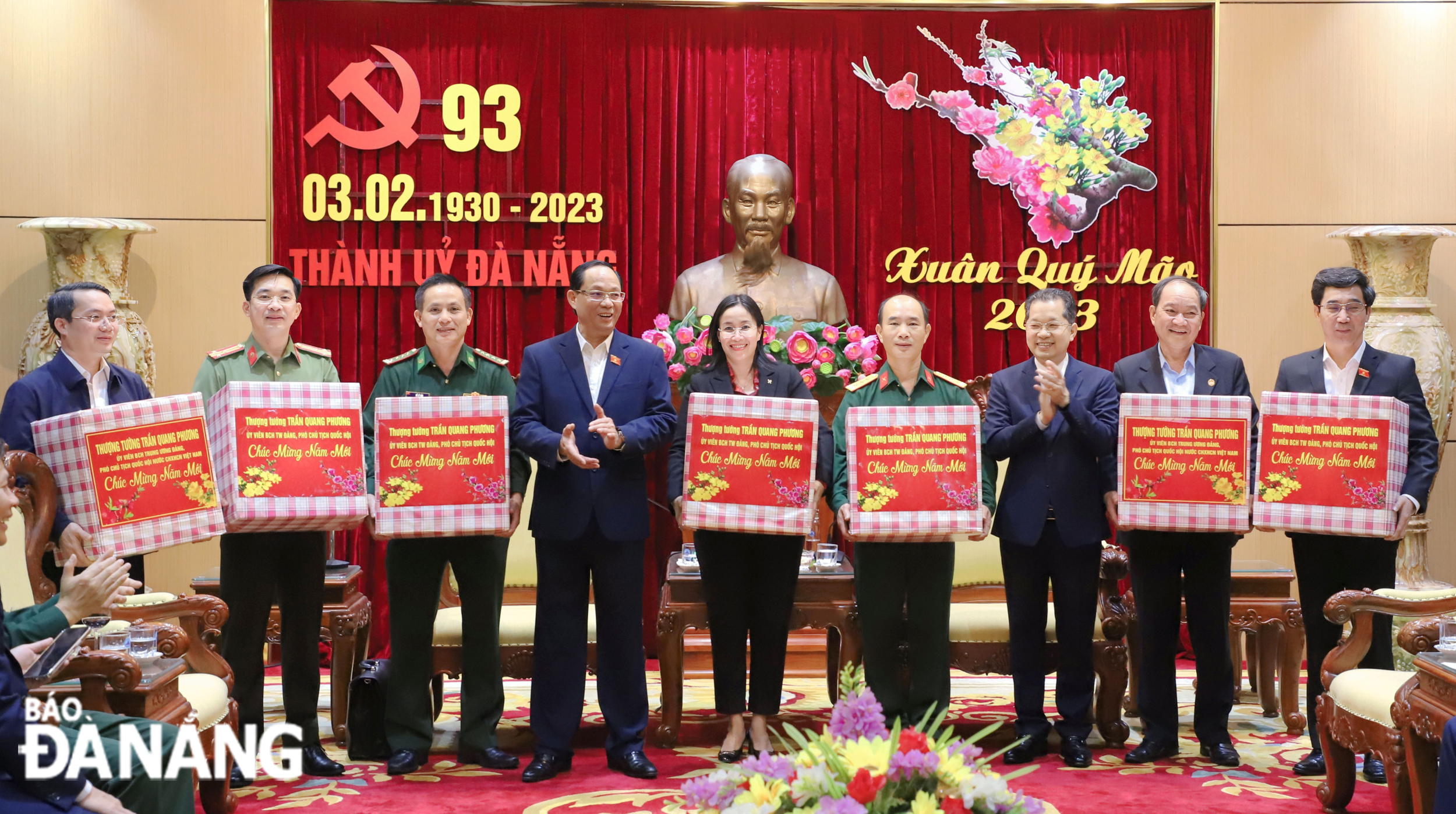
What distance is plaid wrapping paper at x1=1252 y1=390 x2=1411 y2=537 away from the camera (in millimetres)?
3326

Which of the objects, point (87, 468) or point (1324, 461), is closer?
point (87, 468)

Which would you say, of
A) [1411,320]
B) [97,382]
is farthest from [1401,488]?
[97,382]

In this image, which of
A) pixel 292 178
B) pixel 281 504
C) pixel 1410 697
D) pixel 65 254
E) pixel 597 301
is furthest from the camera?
pixel 292 178

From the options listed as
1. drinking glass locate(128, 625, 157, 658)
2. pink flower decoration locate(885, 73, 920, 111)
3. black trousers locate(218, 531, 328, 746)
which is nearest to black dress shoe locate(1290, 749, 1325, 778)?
black trousers locate(218, 531, 328, 746)

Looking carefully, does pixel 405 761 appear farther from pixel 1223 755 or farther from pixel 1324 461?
pixel 1324 461

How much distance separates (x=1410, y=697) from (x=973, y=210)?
11.1ft

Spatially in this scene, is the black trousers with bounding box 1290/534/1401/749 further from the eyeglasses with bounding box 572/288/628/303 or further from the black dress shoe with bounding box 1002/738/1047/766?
the eyeglasses with bounding box 572/288/628/303

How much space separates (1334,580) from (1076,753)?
898mm

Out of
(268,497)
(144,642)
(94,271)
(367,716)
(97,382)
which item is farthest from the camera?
Answer: (94,271)

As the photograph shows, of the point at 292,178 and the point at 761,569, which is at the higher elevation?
the point at 292,178

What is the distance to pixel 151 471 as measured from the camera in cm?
304

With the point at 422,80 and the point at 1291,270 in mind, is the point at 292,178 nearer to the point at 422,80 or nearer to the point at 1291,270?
the point at 422,80

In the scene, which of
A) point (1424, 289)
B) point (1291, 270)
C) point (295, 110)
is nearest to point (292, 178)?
point (295, 110)

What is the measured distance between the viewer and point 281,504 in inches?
127
